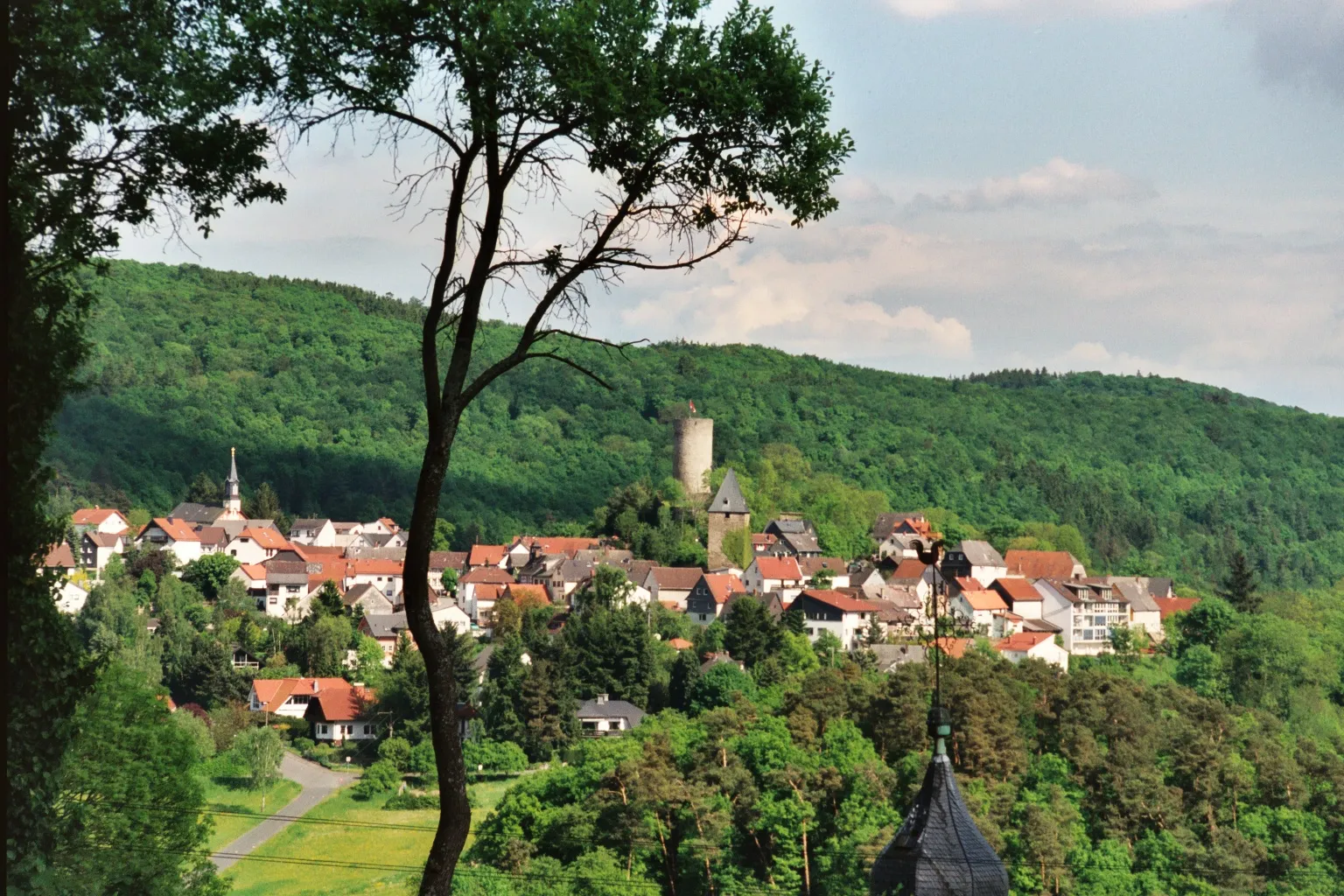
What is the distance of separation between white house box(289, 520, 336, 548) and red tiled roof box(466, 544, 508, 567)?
8.62 metres

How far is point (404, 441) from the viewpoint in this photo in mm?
89000

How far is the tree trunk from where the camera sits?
4961 mm

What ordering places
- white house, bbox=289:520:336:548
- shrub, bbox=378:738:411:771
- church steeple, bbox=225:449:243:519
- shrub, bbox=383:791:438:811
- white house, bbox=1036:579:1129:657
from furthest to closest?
1. white house, bbox=289:520:336:548
2. church steeple, bbox=225:449:243:519
3. white house, bbox=1036:579:1129:657
4. shrub, bbox=378:738:411:771
5. shrub, bbox=383:791:438:811

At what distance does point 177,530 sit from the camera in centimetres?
6212

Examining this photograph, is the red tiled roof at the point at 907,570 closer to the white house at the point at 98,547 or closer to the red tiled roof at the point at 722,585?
the red tiled roof at the point at 722,585

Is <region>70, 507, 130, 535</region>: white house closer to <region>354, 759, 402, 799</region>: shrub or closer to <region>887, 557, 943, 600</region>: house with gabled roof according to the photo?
<region>354, 759, 402, 799</region>: shrub

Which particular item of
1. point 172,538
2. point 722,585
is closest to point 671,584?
point 722,585

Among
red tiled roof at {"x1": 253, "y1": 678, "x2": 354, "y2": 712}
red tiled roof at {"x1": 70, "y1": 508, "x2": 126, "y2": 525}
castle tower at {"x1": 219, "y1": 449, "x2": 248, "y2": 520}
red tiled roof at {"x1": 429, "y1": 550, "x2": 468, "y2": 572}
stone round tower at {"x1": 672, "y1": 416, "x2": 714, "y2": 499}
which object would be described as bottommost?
red tiled roof at {"x1": 253, "y1": 678, "x2": 354, "y2": 712}

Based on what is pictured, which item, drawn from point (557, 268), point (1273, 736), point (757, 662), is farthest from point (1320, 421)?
point (557, 268)

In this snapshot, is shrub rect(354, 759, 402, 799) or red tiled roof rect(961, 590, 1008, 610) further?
red tiled roof rect(961, 590, 1008, 610)

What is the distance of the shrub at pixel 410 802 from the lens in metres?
35.8

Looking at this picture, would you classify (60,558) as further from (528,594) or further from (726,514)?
(726,514)

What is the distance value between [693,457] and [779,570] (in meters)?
10.2

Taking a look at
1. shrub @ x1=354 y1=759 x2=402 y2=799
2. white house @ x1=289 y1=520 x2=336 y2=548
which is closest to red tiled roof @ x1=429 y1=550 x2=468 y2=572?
white house @ x1=289 y1=520 x2=336 y2=548
